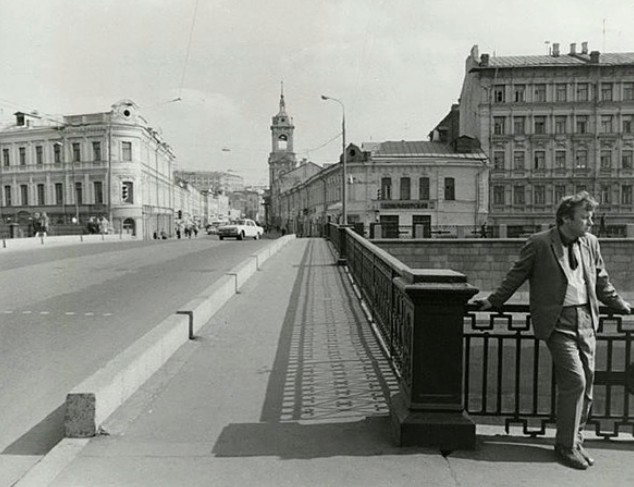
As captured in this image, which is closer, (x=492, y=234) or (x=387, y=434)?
(x=387, y=434)

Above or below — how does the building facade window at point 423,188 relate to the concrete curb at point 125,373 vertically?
above

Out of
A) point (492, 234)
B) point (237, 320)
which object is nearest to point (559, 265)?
point (237, 320)

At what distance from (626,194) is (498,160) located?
11.5m

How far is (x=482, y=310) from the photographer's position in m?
4.04

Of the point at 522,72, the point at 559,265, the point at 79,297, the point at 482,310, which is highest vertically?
the point at 522,72

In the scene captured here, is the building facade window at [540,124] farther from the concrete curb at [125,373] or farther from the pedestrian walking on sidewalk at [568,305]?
the pedestrian walking on sidewalk at [568,305]

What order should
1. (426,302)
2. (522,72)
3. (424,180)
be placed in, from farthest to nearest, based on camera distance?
(522,72)
(424,180)
(426,302)

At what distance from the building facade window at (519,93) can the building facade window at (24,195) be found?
46.4m

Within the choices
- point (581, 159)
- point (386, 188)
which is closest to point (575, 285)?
point (386, 188)

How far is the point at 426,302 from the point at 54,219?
5716cm

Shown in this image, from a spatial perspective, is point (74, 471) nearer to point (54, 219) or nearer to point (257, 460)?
point (257, 460)

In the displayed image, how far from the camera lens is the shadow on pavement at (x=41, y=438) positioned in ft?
13.5

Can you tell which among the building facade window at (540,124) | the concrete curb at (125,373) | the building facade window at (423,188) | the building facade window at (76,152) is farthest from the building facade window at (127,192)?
the concrete curb at (125,373)

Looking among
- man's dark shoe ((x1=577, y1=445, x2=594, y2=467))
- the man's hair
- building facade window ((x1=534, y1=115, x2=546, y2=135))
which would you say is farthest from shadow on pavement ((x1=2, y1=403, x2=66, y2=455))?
building facade window ((x1=534, y1=115, x2=546, y2=135))
